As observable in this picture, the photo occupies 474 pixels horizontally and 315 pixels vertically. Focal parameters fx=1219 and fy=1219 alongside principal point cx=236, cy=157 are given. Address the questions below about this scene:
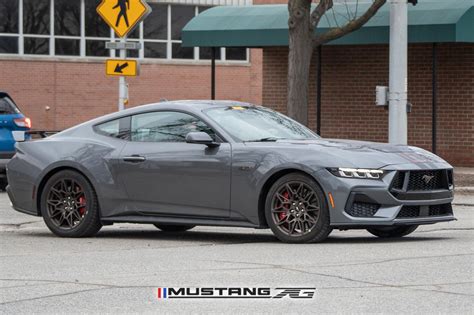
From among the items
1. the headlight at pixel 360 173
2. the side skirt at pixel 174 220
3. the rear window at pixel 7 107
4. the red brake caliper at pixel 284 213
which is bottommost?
the side skirt at pixel 174 220

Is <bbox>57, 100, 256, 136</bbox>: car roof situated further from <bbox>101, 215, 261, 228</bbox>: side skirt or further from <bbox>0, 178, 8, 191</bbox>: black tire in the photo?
<bbox>0, 178, 8, 191</bbox>: black tire

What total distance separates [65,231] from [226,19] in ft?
50.1

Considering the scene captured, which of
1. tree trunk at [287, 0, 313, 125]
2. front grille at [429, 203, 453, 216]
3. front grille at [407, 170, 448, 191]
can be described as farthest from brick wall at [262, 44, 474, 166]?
front grille at [407, 170, 448, 191]

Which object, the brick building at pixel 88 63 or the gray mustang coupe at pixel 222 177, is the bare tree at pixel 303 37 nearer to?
the gray mustang coupe at pixel 222 177

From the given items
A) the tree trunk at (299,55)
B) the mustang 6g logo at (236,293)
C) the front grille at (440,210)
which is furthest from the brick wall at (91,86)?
the mustang 6g logo at (236,293)

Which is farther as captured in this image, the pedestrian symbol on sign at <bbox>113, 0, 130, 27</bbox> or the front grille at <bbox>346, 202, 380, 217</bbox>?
the pedestrian symbol on sign at <bbox>113, 0, 130, 27</bbox>

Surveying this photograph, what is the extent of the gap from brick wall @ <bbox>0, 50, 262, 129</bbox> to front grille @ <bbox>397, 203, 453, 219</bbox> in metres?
31.6

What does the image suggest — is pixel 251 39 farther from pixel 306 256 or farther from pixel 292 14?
pixel 306 256

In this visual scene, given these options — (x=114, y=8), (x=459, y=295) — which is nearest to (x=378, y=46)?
(x=114, y=8)

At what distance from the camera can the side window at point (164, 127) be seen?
12414 mm

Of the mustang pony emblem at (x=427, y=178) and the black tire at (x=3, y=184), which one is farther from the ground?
the mustang pony emblem at (x=427, y=178)

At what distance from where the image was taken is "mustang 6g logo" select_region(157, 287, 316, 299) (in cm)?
812

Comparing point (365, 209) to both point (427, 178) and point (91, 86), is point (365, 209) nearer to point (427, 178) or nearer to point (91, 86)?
point (427, 178)

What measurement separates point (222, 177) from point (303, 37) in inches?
465
